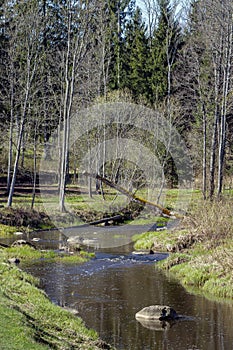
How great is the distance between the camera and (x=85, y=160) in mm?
54875

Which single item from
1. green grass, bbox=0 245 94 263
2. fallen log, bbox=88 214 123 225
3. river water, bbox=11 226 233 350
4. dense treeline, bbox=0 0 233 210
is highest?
dense treeline, bbox=0 0 233 210

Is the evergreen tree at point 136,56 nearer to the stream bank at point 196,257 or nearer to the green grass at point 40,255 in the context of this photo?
the stream bank at point 196,257

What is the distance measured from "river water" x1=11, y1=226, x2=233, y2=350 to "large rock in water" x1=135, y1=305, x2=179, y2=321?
303mm

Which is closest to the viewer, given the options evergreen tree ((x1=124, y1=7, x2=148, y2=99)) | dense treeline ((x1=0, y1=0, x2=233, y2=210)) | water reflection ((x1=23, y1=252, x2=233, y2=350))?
water reflection ((x1=23, y1=252, x2=233, y2=350))

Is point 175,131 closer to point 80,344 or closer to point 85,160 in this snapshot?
point 85,160

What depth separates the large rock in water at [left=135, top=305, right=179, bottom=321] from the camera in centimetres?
1836

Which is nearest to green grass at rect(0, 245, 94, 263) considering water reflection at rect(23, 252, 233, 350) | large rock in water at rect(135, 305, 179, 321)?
water reflection at rect(23, 252, 233, 350)

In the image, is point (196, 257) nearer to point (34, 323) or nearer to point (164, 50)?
point (34, 323)

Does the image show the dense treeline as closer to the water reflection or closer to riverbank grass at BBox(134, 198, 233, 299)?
riverbank grass at BBox(134, 198, 233, 299)

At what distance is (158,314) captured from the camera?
60.4ft

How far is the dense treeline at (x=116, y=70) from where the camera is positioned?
4312 cm

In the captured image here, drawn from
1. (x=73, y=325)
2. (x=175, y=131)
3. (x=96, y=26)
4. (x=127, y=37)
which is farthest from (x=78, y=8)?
(x=73, y=325)

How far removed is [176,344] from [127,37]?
6255 centimetres

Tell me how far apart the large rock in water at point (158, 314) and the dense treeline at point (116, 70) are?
2031 cm
